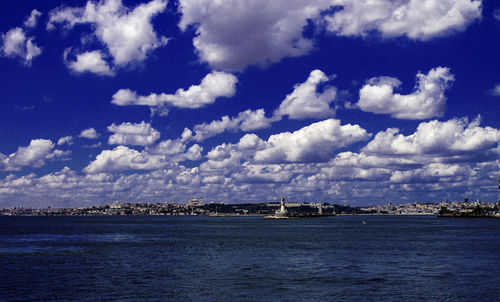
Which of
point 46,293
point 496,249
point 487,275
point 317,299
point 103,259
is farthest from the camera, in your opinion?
point 496,249

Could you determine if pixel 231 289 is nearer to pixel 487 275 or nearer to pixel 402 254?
pixel 487 275

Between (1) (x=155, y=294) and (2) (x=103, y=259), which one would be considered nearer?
(1) (x=155, y=294)

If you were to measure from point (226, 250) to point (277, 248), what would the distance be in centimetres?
912

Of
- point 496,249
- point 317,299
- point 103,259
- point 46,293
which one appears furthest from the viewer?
point 496,249

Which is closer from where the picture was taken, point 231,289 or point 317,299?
point 317,299

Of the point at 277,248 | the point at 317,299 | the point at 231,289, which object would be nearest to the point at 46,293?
the point at 231,289

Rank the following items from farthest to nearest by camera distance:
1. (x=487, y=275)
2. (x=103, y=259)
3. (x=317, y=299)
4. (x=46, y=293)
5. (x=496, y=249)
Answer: (x=496, y=249) → (x=103, y=259) → (x=487, y=275) → (x=46, y=293) → (x=317, y=299)

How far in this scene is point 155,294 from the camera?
4406 centimetres

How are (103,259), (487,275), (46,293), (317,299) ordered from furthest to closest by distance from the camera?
(103,259) → (487,275) → (46,293) → (317,299)

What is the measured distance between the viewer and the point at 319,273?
55.9 metres

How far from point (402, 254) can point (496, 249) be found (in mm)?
19023

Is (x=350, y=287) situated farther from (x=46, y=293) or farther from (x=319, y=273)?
(x=46, y=293)

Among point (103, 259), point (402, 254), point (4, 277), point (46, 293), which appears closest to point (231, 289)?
point (46, 293)

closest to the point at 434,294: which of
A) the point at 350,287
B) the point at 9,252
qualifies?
the point at 350,287
